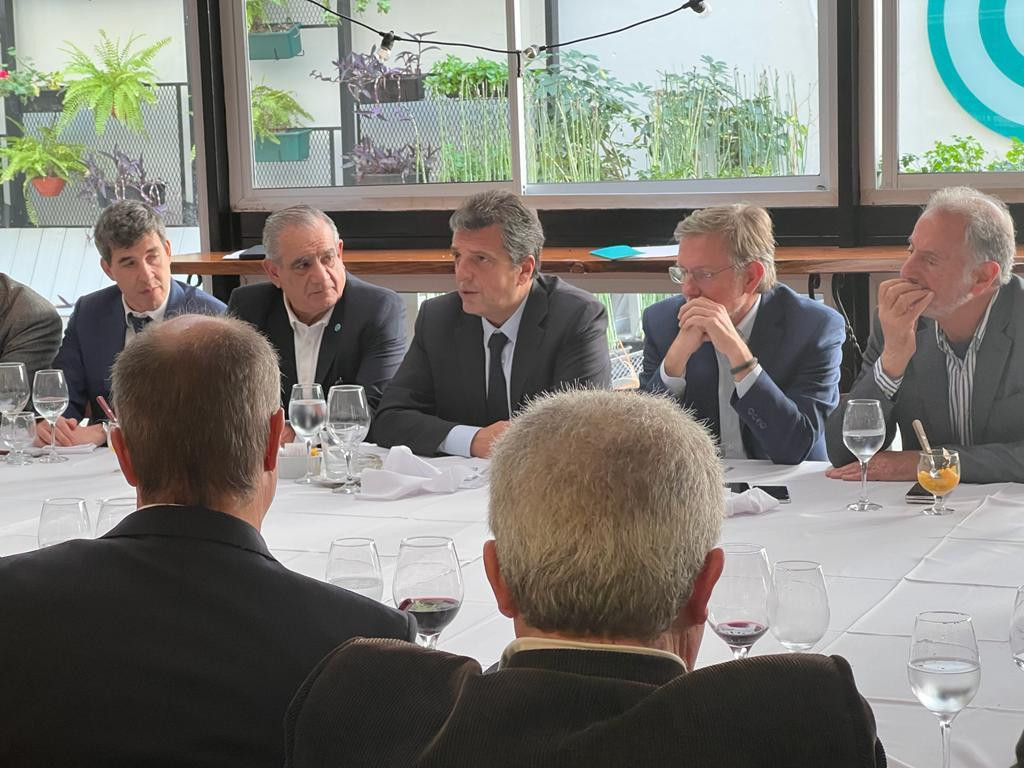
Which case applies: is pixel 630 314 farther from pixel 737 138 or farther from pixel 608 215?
pixel 737 138

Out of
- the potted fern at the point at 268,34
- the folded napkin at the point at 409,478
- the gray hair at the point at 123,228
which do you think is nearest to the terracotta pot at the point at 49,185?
the potted fern at the point at 268,34

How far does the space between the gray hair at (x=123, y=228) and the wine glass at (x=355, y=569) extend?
271 cm

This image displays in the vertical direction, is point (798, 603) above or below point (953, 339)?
below

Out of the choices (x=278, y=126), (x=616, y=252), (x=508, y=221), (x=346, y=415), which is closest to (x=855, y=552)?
(x=346, y=415)

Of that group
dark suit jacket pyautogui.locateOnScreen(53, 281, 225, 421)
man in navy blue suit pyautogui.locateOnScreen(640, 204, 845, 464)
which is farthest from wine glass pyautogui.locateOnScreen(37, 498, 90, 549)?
dark suit jacket pyautogui.locateOnScreen(53, 281, 225, 421)

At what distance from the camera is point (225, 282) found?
6.28m

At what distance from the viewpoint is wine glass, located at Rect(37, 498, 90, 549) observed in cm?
218

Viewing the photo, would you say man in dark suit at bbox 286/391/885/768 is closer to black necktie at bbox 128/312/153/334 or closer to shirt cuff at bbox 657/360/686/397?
shirt cuff at bbox 657/360/686/397

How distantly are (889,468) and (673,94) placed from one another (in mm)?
3062

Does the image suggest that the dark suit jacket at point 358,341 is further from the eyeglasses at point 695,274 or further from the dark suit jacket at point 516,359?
the eyeglasses at point 695,274

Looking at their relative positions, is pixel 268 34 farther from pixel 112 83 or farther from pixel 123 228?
pixel 123 228

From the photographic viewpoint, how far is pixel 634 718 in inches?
39.4

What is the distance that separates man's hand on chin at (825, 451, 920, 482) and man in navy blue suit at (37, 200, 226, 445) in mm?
2216

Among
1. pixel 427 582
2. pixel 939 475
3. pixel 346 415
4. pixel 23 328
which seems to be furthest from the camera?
pixel 23 328
